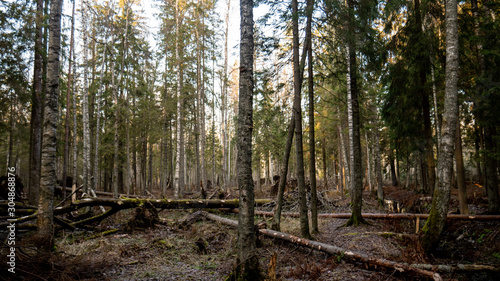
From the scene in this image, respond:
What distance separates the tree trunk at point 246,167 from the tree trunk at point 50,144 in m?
4.42

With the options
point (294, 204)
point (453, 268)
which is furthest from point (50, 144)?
point (294, 204)

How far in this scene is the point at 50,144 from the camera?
5.98 m

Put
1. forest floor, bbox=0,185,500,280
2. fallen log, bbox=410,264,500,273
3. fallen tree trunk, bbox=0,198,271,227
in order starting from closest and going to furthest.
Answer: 1. fallen log, bbox=410,264,500,273
2. forest floor, bbox=0,185,500,280
3. fallen tree trunk, bbox=0,198,271,227

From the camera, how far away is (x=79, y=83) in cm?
2327

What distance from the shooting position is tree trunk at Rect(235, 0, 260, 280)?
4.34 m

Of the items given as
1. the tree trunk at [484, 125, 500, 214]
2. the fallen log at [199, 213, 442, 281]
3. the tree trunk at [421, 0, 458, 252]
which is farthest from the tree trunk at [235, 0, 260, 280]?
the tree trunk at [484, 125, 500, 214]

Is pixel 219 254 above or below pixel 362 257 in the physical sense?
below

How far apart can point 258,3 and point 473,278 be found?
30.1 feet

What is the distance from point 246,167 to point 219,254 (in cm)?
369

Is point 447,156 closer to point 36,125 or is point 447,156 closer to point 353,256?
point 353,256

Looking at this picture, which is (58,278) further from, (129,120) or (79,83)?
(79,83)

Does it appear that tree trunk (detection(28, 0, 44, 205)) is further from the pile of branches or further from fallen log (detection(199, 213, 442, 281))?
the pile of branches

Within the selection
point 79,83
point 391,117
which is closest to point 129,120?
point 79,83

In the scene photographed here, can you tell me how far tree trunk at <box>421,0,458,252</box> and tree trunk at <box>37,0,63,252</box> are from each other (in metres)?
9.07
